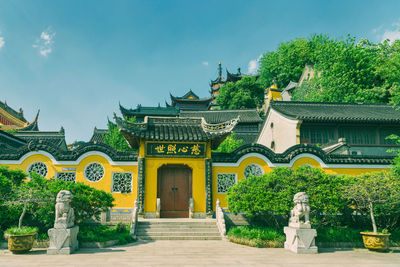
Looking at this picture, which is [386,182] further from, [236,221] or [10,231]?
[10,231]

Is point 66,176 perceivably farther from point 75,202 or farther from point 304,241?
point 304,241

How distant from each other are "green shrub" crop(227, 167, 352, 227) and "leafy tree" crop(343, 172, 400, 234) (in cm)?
39

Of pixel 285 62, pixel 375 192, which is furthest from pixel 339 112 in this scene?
pixel 285 62

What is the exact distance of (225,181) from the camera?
41.3 ft

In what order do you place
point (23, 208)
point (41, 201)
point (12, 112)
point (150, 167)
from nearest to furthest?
point (41, 201) < point (23, 208) < point (150, 167) < point (12, 112)

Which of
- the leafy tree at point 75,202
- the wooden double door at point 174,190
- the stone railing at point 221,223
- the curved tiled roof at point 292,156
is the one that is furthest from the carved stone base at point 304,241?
the leafy tree at point 75,202

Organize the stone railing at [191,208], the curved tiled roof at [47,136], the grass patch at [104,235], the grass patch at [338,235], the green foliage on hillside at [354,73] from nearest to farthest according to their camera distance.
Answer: the grass patch at [104,235]
the grass patch at [338,235]
the stone railing at [191,208]
the curved tiled roof at [47,136]
the green foliage on hillside at [354,73]

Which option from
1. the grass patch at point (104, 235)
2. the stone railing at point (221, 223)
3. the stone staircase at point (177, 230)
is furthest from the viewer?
the stone railing at point (221, 223)

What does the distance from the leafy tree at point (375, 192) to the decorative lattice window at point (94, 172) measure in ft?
31.4

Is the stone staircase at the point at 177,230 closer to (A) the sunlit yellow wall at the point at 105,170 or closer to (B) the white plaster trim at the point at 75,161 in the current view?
(A) the sunlit yellow wall at the point at 105,170

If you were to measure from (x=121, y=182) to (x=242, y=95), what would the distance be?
29549mm

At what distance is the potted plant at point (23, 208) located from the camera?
7.31 m

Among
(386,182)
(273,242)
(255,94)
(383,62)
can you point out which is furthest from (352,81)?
(273,242)

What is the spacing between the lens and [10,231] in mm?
7477
